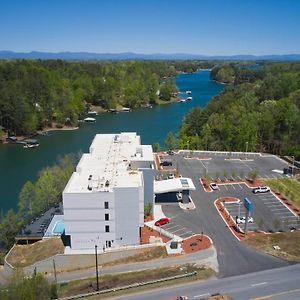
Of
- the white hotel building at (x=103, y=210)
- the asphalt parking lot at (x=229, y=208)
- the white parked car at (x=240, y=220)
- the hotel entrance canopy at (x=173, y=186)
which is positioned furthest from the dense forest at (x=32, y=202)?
the white parked car at (x=240, y=220)

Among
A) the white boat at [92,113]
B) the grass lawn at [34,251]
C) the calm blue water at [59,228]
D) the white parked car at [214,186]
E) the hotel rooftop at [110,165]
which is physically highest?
the hotel rooftop at [110,165]

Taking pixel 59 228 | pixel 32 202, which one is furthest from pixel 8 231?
pixel 59 228

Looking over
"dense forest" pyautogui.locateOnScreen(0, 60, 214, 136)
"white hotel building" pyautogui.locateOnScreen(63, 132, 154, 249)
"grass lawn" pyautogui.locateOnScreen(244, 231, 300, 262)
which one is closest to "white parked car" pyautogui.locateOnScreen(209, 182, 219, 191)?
"grass lawn" pyautogui.locateOnScreen(244, 231, 300, 262)

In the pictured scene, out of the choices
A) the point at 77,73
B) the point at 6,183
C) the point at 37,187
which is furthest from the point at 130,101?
the point at 37,187

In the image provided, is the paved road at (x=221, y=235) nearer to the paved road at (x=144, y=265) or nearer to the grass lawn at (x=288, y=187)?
the paved road at (x=144, y=265)

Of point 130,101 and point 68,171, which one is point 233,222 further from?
point 130,101
